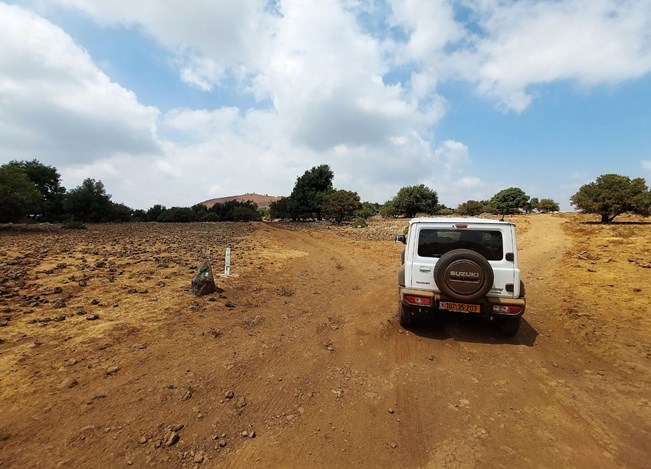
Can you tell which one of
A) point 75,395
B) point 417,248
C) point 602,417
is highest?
point 417,248

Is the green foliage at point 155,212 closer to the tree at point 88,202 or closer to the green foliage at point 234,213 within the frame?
the green foliage at point 234,213

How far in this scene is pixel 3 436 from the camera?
11.0 ft

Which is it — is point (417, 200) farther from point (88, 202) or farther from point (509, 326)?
point (509, 326)

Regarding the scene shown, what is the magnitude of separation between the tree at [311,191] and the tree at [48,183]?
35.1 m

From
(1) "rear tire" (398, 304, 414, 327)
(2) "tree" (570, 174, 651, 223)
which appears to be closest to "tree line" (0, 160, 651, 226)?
(2) "tree" (570, 174, 651, 223)

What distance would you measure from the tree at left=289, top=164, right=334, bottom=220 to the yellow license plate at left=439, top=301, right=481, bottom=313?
155 ft

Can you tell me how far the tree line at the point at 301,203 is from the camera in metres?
25.5

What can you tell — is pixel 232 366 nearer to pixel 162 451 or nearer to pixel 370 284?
pixel 162 451

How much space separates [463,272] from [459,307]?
0.76m

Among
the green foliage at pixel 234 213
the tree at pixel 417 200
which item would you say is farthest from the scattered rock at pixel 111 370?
the tree at pixel 417 200

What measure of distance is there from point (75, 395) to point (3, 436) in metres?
0.80

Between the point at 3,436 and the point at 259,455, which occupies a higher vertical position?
the point at 3,436

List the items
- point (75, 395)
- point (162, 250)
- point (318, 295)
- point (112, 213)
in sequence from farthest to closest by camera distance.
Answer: point (112, 213) → point (162, 250) → point (318, 295) → point (75, 395)

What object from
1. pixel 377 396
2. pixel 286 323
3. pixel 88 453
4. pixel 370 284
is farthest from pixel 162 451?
pixel 370 284
